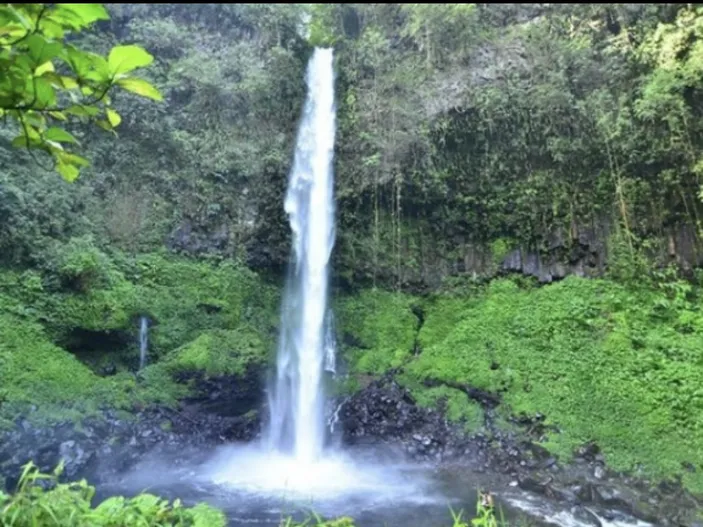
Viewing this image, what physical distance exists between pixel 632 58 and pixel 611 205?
11.3ft

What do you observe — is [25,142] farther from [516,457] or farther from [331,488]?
[516,457]

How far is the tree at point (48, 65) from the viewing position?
1.10 m

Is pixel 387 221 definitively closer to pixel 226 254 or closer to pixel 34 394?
pixel 226 254

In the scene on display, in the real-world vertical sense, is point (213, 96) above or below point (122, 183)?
above

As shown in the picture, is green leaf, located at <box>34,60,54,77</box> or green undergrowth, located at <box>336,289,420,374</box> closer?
green leaf, located at <box>34,60,54,77</box>

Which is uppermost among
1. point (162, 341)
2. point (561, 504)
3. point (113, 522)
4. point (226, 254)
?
point (226, 254)

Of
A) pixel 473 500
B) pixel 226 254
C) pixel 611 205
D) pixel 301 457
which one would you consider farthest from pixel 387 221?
pixel 473 500

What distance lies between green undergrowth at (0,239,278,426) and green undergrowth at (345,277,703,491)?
305 centimetres

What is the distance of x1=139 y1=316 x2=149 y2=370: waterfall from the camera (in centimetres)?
1090

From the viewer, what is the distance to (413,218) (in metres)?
14.0

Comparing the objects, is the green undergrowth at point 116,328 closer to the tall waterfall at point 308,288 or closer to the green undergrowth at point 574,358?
the tall waterfall at point 308,288

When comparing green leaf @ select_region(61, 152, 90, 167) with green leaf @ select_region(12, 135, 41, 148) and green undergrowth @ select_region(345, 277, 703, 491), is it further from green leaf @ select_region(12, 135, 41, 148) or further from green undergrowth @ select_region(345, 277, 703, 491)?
green undergrowth @ select_region(345, 277, 703, 491)

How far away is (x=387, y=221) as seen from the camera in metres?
13.9

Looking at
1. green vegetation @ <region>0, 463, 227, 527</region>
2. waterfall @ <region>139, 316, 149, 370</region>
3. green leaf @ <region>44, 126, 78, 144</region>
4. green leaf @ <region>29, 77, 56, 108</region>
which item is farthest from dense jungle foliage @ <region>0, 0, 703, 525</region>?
green leaf @ <region>29, 77, 56, 108</region>
